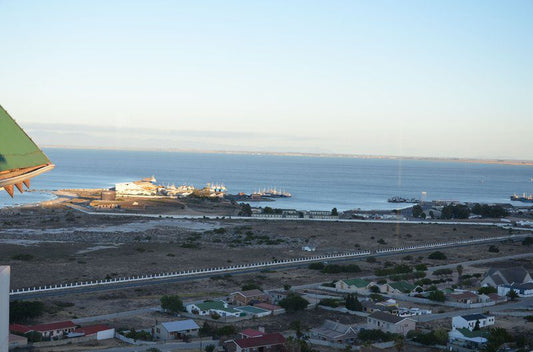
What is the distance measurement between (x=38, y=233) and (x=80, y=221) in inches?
402

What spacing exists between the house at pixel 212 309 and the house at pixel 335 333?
3.91 meters

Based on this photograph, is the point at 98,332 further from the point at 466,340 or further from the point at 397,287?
the point at 397,287

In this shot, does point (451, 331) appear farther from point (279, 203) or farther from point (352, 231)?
point (279, 203)

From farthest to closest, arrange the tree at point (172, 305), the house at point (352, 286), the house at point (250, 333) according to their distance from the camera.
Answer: the house at point (352, 286), the tree at point (172, 305), the house at point (250, 333)

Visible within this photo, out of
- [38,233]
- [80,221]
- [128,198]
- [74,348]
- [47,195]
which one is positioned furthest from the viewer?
[47,195]

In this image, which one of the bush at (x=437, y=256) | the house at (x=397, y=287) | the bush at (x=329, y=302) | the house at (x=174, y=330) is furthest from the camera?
the bush at (x=437, y=256)

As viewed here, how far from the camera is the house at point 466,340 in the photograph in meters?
20.7

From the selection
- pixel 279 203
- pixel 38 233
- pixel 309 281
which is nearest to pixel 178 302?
pixel 309 281

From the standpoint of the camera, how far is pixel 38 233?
167ft

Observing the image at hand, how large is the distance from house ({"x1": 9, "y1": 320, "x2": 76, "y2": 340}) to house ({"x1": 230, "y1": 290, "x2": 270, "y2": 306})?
25.6 feet

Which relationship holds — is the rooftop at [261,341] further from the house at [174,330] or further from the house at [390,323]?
the house at [390,323]

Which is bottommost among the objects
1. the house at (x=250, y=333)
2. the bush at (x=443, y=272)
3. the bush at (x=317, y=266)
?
the bush at (x=317, y=266)

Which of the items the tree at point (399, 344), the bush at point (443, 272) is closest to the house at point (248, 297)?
the tree at point (399, 344)

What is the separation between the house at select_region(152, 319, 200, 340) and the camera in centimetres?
2112
